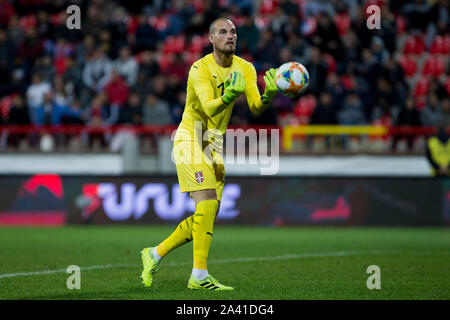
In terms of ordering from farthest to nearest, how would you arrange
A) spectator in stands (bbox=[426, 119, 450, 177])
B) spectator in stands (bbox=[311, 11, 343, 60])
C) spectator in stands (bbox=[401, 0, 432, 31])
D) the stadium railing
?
spectator in stands (bbox=[401, 0, 432, 31]), spectator in stands (bbox=[311, 11, 343, 60]), the stadium railing, spectator in stands (bbox=[426, 119, 450, 177])

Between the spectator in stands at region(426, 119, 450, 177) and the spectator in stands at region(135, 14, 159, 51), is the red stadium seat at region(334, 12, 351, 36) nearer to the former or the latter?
the spectator in stands at region(135, 14, 159, 51)

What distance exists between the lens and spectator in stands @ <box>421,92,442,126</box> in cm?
1831

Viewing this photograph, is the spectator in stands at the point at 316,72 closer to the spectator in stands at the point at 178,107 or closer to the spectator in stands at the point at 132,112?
the spectator in stands at the point at 178,107

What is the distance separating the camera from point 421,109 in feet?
61.2

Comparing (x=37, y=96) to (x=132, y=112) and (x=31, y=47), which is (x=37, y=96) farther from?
(x=31, y=47)

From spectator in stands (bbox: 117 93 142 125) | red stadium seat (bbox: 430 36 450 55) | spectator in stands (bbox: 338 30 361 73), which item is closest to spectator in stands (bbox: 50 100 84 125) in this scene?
spectator in stands (bbox: 117 93 142 125)

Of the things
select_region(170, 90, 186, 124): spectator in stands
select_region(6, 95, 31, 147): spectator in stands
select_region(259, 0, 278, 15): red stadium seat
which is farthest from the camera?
select_region(259, 0, 278, 15): red stadium seat

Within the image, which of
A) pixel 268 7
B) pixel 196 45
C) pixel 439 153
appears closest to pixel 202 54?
pixel 196 45

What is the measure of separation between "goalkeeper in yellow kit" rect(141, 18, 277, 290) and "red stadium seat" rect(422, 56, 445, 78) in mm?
12728

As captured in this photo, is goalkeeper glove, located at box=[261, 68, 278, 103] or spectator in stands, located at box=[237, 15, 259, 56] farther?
spectator in stands, located at box=[237, 15, 259, 56]

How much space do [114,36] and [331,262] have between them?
467 inches
